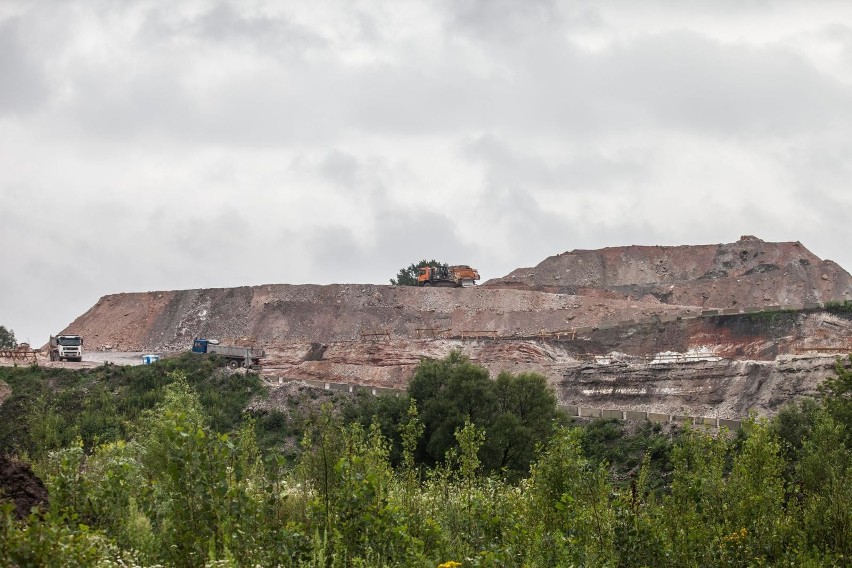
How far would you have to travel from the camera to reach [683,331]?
76.6 m

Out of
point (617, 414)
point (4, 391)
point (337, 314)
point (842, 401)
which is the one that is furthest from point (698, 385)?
point (4, 391)

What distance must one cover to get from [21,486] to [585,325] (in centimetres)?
6424

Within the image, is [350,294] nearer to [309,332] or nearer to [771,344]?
[309,332]

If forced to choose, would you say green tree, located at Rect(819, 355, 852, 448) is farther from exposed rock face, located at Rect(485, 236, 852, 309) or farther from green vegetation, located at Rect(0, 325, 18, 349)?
green vegetation, located at Rect(0, 325, 18, 349)

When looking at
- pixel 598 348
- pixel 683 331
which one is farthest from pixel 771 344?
pixel 598 348

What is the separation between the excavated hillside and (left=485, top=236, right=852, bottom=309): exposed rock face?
13cm

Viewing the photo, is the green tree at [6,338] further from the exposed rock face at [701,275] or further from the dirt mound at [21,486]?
the dirt mound at [21,486]

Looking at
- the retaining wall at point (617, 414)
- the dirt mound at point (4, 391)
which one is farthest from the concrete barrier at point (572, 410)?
the dirt mound at point (4, 391)

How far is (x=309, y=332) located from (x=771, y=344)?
32754 millimetres

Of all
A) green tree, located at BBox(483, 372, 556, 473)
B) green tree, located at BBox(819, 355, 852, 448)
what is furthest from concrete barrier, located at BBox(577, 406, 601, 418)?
green tree, located at BBox(819, 355, 852, 448)

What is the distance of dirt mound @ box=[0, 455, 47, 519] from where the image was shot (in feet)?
74.4

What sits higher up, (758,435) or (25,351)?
(25,351)

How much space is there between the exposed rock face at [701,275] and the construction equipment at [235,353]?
28663 mm

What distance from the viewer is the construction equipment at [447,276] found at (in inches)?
3809
